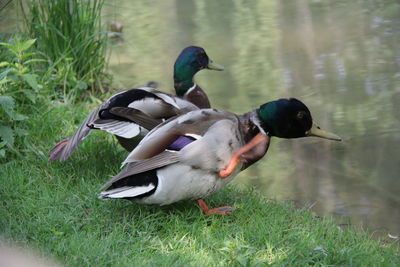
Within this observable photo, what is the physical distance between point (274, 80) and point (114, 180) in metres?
3.15

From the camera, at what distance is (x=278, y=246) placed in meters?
3.17

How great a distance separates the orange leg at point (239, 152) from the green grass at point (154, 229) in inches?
11.9

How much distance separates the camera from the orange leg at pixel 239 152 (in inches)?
130

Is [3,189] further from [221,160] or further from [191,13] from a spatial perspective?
[191,13]

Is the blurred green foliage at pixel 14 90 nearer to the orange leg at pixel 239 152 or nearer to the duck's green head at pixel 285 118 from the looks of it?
the orange leg at pixel 239 152

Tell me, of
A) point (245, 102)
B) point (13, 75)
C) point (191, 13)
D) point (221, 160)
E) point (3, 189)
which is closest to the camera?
point (221, 160)

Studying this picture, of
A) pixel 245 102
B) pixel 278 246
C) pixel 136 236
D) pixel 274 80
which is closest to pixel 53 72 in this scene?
pixel 245 102

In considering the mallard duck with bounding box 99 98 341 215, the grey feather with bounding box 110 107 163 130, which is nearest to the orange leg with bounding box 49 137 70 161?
the grey feather with bounding box 110 107 163 130

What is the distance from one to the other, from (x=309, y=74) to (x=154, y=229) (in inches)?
129

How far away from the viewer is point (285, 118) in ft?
11.3

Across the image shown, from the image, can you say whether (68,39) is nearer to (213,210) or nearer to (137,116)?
(137,116)

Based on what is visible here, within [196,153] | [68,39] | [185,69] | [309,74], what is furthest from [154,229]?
[309,74]

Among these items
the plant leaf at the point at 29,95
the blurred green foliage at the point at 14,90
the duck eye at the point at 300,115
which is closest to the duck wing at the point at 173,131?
the duck eye at the point at 300,115

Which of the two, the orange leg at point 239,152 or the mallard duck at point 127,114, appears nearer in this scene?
the orange leg at point 239,152
